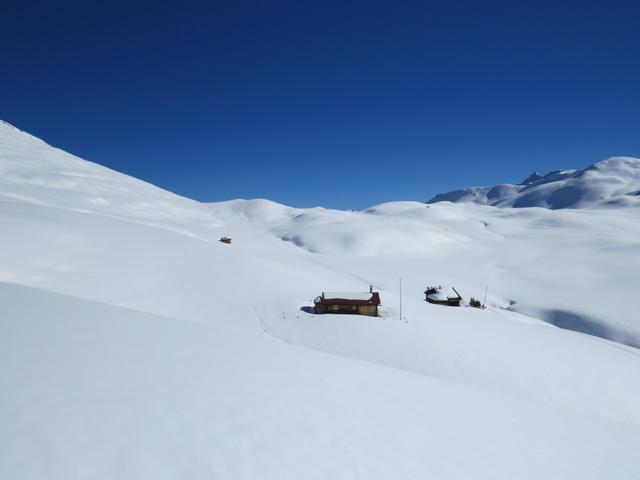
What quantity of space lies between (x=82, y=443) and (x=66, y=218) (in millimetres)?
36825

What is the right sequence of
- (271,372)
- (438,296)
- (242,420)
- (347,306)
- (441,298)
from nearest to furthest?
(242,420), (271,372), (347,306), (441,298), (438,296)

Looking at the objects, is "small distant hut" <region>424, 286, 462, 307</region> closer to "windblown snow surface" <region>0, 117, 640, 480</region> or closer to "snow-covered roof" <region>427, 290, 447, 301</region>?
"snow-covered roof" <region>427, 290, 447, 301</region>

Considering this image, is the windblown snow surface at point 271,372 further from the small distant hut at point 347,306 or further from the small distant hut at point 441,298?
the small distant hut at point 441,298

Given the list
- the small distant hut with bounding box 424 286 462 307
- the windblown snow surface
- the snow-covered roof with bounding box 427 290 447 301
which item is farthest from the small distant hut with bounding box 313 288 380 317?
the snow-covered roof with bounding box 427 290 447 301

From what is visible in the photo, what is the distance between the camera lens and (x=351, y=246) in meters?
79.8

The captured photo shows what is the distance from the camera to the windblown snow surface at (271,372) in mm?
5027

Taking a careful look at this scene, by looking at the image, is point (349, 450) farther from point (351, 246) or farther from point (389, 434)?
point (351, 246)

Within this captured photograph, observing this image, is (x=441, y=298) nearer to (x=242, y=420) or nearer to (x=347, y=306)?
(x=347, y=306)

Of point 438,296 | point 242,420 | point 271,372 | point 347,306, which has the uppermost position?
point 438,296

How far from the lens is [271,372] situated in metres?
8.20

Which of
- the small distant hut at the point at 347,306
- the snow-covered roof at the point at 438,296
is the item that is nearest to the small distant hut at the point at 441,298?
the snow-covered roof at the point at 438,296

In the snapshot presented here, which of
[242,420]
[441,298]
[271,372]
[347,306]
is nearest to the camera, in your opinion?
[242,420]

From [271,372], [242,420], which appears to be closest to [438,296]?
[271,372]

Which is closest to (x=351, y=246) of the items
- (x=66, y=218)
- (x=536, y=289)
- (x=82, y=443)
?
(x=536, y=289)
